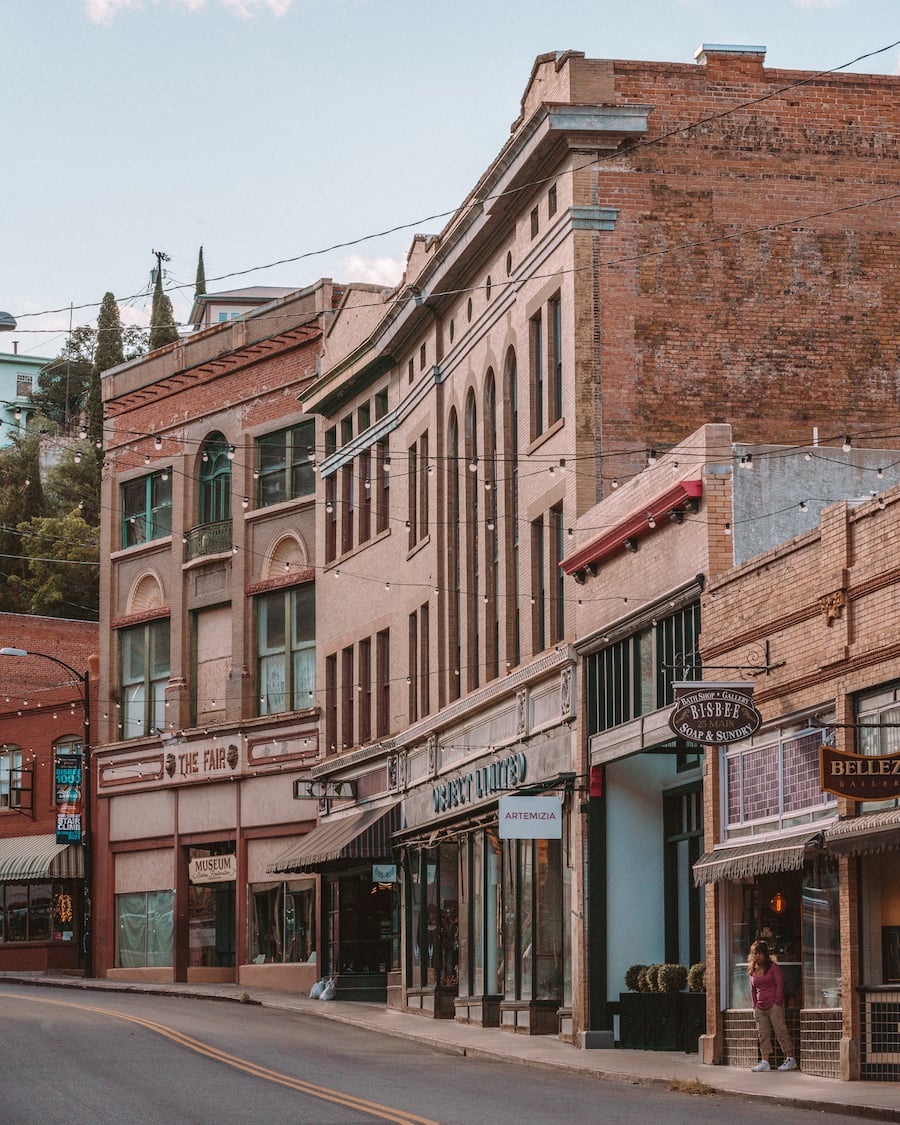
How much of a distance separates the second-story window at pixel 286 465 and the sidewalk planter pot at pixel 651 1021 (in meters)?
23.6

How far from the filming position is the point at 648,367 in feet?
95.2

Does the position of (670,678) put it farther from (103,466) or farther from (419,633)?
(103,466)

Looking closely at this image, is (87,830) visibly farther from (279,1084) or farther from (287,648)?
(279,1084)

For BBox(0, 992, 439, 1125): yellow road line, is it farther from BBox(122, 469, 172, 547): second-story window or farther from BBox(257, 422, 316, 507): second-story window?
BBox(122, 469, 172, 547): second-story window

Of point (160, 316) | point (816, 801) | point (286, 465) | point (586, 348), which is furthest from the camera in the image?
point (160, 316)

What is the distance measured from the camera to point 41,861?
5475 cm

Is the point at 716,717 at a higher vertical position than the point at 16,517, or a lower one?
lower

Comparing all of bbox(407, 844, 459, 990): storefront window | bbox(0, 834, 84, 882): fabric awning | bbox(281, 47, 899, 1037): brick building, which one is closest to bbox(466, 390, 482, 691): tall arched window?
bbox(281, 47, 899, 1037): brick building

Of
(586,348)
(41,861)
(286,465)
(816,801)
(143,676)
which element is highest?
(286,465)

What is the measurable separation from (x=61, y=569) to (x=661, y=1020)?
172 feet

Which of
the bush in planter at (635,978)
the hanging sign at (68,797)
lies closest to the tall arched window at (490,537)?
the bush in planter at (635,978)

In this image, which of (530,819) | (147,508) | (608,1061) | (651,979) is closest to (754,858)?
(608,1061)

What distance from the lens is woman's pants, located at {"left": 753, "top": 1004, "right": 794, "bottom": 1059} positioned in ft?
71.3

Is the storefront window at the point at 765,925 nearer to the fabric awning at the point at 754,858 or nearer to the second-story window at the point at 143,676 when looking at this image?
the fabric awning at the point at 754,858
